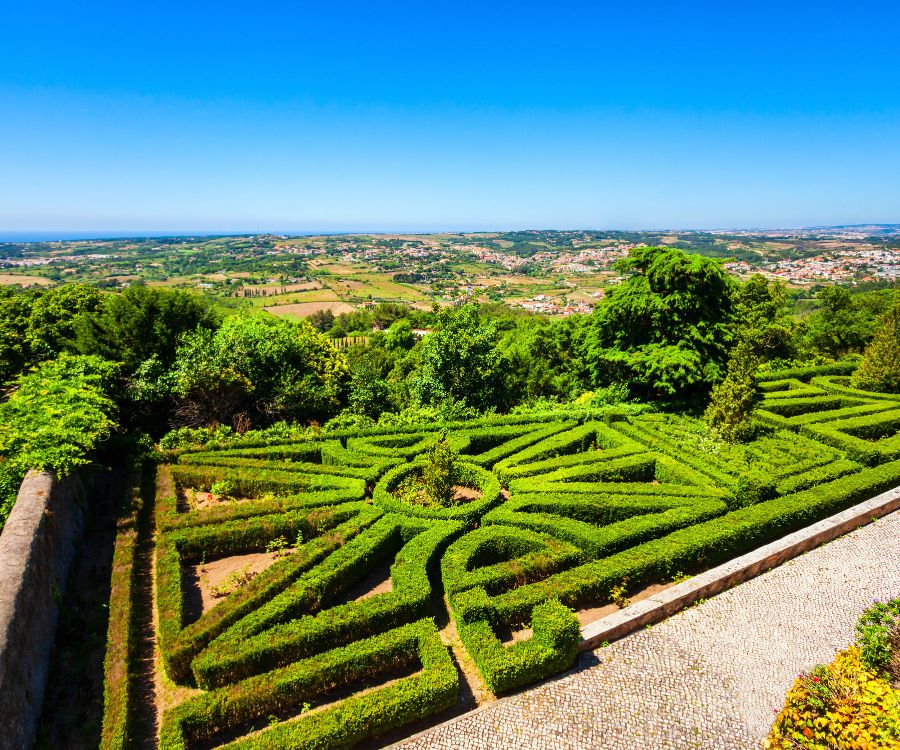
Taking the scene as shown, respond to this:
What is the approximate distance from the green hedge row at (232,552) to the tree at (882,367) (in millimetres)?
27307

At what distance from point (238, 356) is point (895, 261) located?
749 ft

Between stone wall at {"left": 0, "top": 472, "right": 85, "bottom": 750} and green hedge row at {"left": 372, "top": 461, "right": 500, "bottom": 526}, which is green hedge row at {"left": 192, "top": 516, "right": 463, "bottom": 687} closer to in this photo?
green hedge row at {"left": 372, "top": 461, "right": 500, "bottom": 526}

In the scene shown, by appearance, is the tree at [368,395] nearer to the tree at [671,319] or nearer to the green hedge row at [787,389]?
the tree at [671,319]

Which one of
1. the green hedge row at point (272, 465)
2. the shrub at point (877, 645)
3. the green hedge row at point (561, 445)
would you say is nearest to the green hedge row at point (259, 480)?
the green hedge row at point (272, 465)

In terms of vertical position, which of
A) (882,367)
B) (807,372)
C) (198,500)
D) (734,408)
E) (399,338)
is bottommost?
(399,338)

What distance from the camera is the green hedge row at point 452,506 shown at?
1423 centimetres

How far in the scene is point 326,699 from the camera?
9.30 m

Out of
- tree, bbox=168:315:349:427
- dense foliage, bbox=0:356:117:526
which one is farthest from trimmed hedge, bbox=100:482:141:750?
tree, bbox=168:315:349:427

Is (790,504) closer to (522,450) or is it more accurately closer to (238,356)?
(522,450)

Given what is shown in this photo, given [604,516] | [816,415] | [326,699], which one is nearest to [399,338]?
[816,415]

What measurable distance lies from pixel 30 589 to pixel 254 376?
1389cm

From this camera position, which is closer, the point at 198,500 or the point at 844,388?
the point at 198,500

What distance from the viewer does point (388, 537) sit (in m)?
13.2

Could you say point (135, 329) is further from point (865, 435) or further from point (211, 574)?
point (865, 435)
